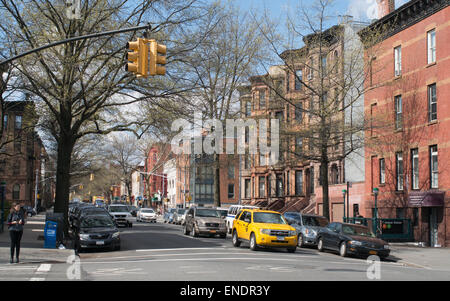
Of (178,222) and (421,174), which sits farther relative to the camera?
(178,222)

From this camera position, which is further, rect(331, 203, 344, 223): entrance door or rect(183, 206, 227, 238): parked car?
rect(331, 203, 344, 223): entrance door

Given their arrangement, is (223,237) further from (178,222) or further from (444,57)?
(178,222)

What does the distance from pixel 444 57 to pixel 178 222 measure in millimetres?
32057

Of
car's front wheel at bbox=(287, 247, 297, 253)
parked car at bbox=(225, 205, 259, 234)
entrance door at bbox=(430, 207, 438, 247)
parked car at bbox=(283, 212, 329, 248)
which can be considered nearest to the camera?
car's front wheel at bbox=(287, 247, 297, 253)

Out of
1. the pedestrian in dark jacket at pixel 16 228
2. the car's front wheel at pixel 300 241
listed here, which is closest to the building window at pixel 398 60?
the car's front wheel at pixel 300 241

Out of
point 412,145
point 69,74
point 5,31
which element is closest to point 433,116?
point 412,145

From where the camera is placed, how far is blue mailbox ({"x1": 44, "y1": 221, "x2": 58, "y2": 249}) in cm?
2275

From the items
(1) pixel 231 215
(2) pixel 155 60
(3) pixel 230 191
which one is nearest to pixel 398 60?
(1) pixel 231 215

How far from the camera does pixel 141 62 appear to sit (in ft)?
49.5

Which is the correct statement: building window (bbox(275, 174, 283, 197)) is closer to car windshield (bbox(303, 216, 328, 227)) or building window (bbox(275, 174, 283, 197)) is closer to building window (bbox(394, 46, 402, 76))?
building window (bbox(394, 46, 402, 76))

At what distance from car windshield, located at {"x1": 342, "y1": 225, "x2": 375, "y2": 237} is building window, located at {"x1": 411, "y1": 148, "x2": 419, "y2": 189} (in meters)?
9.91

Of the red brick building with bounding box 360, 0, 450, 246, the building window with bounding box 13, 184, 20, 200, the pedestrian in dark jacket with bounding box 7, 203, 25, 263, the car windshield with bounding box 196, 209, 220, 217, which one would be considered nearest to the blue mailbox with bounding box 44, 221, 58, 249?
the pedestrian in dark jacket with bounding box 7, 203, 25, 263

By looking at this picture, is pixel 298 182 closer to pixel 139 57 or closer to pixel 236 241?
pixel 236 241

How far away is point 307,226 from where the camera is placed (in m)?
27.7
